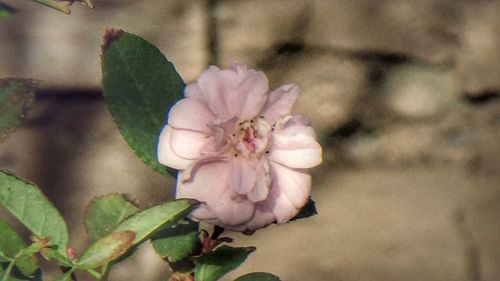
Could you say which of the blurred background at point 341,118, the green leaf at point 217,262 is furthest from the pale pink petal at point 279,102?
A: the blurred background at point 341,118

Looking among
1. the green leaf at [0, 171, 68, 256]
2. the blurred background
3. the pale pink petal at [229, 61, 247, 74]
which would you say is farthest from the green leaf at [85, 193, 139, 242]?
the blurred background

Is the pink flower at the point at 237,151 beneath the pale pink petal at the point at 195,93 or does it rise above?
beneath

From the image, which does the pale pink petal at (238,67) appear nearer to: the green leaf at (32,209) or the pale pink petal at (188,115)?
the pale pink petal at (188,115)

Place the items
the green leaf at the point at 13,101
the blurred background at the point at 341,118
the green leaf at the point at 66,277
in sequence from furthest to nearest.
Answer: the blurred background at the point at 341,118 → the green leaf at the point at 13,101 → the green leaf at the point at 66,277

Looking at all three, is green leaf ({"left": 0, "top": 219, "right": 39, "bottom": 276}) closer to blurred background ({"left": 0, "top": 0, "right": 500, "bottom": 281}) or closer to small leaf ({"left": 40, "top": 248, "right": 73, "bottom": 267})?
small leaf ({"left": 40, "top": 248, "right": 73, "bottom": 267})

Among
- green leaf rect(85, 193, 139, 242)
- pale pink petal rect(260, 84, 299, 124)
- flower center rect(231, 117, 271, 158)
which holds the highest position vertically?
pale pink petal rect(260, 84, 299, 124)

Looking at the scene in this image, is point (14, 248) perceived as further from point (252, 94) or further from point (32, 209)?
point (252, 94)
